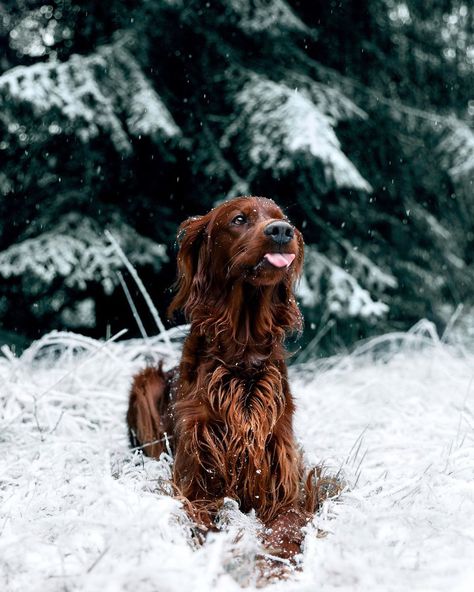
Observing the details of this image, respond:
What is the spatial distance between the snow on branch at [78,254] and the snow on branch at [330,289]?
111cm

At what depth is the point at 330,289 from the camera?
5.05m

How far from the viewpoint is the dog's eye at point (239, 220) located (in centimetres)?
215

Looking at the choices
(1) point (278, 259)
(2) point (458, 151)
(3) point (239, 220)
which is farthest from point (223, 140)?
(1) point (278, 259)

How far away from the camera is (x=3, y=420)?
9.13 feet

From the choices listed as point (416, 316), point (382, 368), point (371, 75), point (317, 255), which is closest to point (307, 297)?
point (317, 255)

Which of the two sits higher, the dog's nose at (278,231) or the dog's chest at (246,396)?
the dog's nose at (278,231)

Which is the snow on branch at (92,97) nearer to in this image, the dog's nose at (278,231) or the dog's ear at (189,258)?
the dog's ear at (189,258)

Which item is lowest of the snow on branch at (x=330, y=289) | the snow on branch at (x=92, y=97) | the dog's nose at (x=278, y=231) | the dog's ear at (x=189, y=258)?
the snow on branch at (x=330, y=289)

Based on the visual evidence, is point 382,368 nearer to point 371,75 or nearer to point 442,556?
point 371,75

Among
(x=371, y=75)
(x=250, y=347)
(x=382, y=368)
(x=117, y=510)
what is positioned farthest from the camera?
(x=371, y=75)

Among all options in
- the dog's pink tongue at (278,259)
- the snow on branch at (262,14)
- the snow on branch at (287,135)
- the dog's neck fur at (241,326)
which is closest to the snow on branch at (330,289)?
the snow on branch at (287,135)

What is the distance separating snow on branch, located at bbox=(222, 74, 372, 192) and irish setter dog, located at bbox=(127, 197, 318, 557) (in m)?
2.27

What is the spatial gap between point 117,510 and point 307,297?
3.42m

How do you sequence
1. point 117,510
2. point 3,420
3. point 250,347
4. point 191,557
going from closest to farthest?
point 191,557 → point 117,510 → point 250,347 → point 3,420
